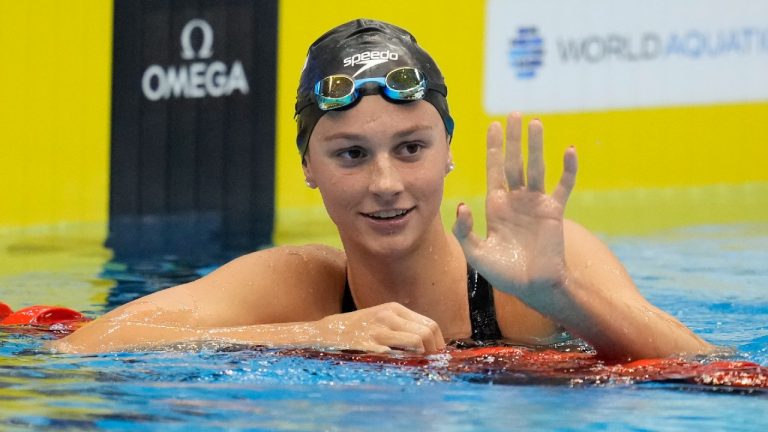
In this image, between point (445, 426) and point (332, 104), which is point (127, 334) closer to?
point (332, 104)

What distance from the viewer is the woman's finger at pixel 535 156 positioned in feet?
10.0

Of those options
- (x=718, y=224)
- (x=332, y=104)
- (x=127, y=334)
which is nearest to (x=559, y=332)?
(x=332, y=104)

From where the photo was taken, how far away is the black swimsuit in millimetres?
3771

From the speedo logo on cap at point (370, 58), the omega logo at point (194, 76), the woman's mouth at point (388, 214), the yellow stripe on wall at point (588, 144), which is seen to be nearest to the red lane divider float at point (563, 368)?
the woman's mouth at point (388, 214)

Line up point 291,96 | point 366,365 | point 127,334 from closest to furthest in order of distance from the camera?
1. point 366,365
2. point 127,334
3. point 291,96

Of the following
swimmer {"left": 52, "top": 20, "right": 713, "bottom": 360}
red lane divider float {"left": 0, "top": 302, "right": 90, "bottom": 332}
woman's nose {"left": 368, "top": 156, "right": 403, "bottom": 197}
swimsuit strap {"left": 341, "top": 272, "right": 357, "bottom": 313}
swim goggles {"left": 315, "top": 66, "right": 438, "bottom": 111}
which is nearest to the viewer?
swimmer {"left": 52, "top": 20, "right": 713, "bottom": 360}

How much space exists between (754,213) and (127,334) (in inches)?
193

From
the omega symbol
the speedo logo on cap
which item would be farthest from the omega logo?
the speedo logo on cap

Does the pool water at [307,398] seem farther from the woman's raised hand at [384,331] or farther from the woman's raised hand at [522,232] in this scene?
the woman's raised hand at [522,232]

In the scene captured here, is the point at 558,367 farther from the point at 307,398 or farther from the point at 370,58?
the point at 370,58

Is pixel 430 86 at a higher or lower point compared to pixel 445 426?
higher

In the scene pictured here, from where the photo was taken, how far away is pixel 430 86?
3633mm

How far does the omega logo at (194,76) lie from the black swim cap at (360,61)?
11.9ft

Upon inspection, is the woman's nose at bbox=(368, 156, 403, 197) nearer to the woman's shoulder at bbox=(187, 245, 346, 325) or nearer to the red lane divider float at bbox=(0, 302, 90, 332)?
the woman's shoulder at bbox=(187, 245, 346, 325)
